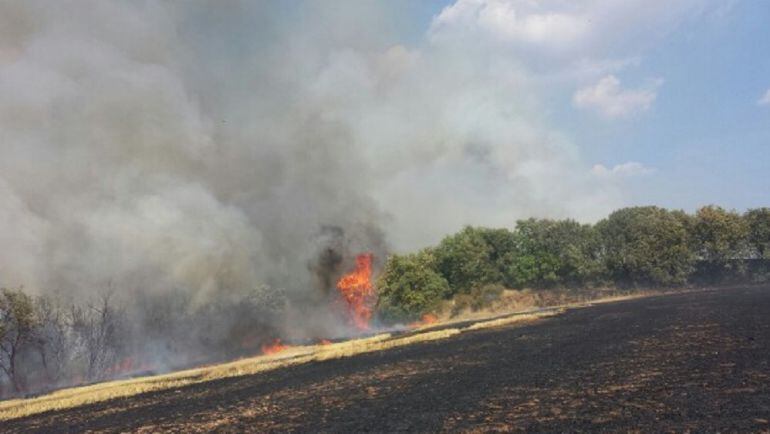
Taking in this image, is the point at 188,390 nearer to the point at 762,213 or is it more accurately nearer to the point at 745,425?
the point at 745,425

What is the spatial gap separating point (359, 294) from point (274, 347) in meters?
34.7

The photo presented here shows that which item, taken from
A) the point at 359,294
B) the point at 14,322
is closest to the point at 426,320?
the point at 359,294

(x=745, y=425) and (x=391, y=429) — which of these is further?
(x=391, y=429)

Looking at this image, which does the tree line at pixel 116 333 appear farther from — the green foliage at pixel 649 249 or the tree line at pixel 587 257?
the green foliage at pixel 649 249

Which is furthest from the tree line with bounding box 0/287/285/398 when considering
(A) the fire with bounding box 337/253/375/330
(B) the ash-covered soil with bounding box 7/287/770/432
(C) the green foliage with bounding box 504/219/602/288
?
(C) the green foliage with bounding box 504/219/602/288

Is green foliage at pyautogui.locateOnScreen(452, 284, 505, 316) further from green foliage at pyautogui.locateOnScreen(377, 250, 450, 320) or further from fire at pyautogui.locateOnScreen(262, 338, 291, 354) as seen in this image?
fire at pyautogui.locateOnScreen(262, 338, 291, 354)

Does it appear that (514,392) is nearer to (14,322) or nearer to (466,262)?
(14,322)

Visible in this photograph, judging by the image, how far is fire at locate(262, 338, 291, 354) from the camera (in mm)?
78988

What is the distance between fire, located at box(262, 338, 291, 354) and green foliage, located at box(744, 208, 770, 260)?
9278cm

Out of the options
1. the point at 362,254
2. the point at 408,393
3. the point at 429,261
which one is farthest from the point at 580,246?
the point at 408,393

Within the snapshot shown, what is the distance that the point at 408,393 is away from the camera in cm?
2403

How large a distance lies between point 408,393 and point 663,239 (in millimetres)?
94468

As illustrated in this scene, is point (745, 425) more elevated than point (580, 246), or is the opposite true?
point (580, 246)

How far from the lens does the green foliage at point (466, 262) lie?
103 metres
